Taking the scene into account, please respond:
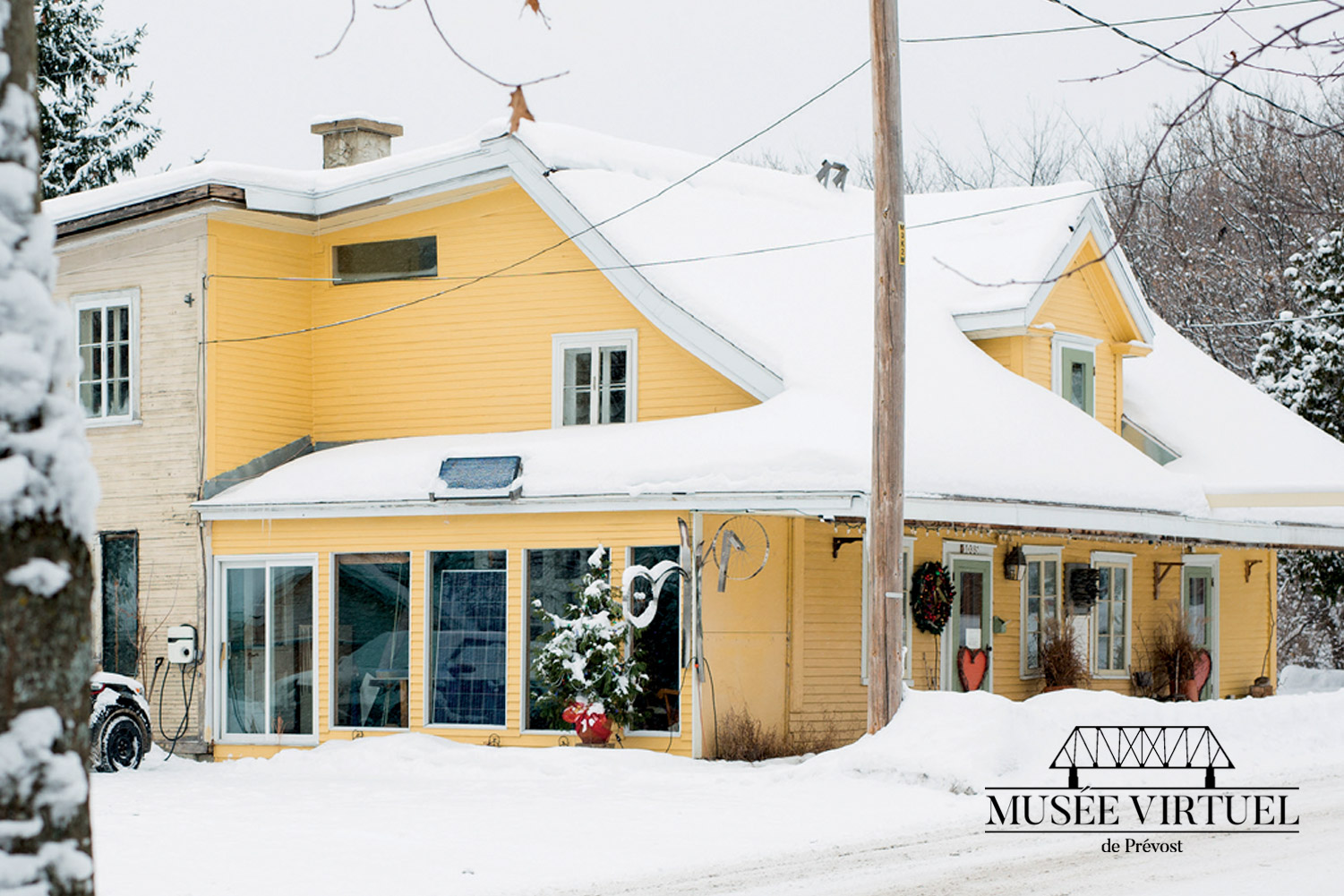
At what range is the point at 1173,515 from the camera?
1984 centimetres

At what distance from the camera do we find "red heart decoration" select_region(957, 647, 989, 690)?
20188 millimetres

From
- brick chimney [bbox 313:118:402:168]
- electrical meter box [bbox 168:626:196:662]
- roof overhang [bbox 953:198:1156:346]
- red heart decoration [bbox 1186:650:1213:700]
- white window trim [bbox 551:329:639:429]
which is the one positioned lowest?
red heart decoration [bbox 1186:650:1213:700]

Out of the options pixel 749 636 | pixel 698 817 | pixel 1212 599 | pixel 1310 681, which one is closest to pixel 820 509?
pixel 749 636

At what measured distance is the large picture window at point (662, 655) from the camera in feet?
56.3

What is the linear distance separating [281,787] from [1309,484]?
44.2 feet

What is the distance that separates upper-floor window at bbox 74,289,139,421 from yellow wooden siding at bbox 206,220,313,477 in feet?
4.05

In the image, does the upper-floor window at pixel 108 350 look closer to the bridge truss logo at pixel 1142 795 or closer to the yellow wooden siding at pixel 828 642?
the yellow wooden siding at pixel 828 642

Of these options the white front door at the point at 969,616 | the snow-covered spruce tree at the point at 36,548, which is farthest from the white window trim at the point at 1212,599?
the snow-covered spruce tree at the point at 36,548

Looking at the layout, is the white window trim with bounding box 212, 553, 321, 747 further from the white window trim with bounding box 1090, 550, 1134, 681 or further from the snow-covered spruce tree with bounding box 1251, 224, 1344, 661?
the snow-covered spruce tree with bounding box 1251, 224, 1344, 661

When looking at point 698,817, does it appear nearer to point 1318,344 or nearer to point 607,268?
point 607,268

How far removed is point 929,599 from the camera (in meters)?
19.6

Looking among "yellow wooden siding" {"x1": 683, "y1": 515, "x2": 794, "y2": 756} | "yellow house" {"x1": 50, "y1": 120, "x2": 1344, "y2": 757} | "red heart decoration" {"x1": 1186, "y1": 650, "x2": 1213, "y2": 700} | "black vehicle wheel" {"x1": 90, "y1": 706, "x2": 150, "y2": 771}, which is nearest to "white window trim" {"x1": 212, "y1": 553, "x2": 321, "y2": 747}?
"yellow house" {"x1": 50, "y1": 120, "x2": 1344, "y2": 757}

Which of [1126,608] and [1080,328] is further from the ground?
[1080,328]

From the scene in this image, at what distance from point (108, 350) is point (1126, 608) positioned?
13.9 m
